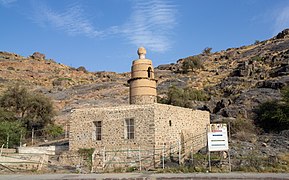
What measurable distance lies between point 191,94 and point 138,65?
20.2m

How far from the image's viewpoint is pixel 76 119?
2000 cm

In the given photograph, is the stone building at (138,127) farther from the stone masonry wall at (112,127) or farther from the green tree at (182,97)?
the green tree at (182,97)

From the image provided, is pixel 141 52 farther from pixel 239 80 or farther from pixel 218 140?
pixel 239 80

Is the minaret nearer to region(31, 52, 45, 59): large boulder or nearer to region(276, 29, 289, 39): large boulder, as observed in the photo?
region(276, 29, 289, 39): large boulder

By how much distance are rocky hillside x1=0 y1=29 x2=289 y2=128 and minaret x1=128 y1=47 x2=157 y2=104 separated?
9.93 meters

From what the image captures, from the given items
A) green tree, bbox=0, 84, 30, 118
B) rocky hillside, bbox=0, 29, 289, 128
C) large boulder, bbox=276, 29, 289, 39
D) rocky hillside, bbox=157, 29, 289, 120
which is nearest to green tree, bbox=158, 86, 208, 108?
rocky hillside, bbox=0, 29, 289, 128

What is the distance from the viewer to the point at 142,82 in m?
20.5

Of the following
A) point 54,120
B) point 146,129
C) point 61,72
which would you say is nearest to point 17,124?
point 54,120

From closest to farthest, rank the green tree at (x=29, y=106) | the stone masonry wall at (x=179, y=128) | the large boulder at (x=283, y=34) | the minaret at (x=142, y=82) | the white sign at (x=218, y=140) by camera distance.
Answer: the white sign at (x=218, y=140), the stone masonry wall at (x=179, y=128), the minaret at (x=142, y=82), the green tree at (x=29, y=106), the large boulder at (x=283, y=34)

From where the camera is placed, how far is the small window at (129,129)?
18.4 meters

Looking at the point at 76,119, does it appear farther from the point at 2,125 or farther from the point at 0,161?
the point at 2,125

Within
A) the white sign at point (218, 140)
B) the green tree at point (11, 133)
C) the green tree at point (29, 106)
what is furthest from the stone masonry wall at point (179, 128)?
the green tree at point (29, 106)

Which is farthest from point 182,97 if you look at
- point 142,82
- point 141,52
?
point 142,82

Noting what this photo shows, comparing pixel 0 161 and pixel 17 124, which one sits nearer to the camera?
pixel 0 161
